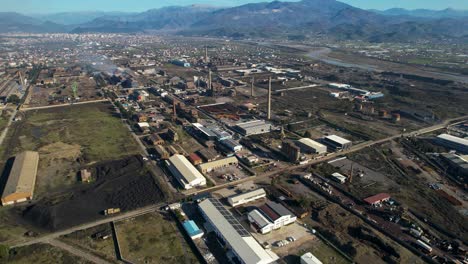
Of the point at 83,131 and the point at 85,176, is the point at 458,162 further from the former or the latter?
the point at 83,131

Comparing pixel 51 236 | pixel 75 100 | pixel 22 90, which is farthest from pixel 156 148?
pixel 22 90

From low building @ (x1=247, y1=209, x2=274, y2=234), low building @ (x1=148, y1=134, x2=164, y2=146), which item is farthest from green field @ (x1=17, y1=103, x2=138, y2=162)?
low building @ (x1=247, y1=209, x2=274, y2=234)

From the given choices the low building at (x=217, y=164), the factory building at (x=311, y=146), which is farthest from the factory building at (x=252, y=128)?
the low building at (x=217, y=164)

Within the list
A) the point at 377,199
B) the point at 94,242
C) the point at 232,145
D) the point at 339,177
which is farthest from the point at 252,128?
the point at 94,242

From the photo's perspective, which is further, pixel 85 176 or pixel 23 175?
pixel 85 176

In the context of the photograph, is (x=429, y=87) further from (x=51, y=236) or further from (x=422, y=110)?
(x=51, y=236)

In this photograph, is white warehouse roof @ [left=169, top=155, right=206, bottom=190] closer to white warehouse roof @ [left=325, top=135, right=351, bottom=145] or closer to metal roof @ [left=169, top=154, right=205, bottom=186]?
metal roof @ [left=169, top=154, right=205, bottom=186]
